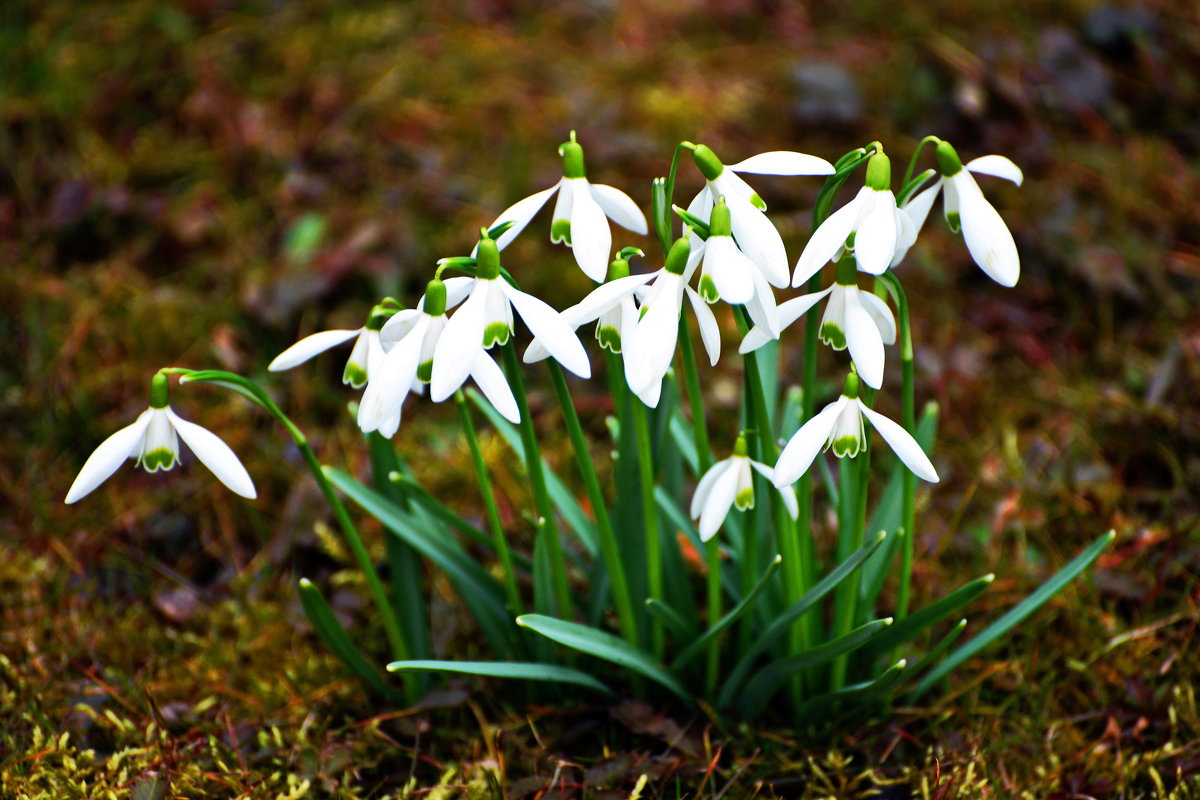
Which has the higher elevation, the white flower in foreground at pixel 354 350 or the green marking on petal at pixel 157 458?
the white flower in foreground at pixel 354 350

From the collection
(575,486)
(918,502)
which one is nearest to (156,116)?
(575,486)

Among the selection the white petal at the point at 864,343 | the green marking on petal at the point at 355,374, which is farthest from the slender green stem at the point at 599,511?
the white petal at the point at 864,343

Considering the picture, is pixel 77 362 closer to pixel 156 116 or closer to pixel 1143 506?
pixel 156 116

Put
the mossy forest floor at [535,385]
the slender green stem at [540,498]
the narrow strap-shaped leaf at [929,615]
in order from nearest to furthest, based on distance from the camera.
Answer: the slender green stem at [540,498] < the narrow strap-shaped leaf at [929,615] < the mossy forest floor at [535,385]

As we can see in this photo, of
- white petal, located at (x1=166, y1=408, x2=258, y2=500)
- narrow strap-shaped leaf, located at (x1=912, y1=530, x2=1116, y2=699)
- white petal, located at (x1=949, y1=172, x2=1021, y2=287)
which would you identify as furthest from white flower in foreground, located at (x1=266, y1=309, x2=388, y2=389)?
narrow strap-shaped leaf, located at (x1=912, y1=530, x2=1116, y2=699)

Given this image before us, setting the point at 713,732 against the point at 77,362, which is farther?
the point at 77,362

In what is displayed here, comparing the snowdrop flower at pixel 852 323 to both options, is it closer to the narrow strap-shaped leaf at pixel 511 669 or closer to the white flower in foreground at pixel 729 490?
the white flower in foreground at pixel 729 490

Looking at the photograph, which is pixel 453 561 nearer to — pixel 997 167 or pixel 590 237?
pixel 590 237
